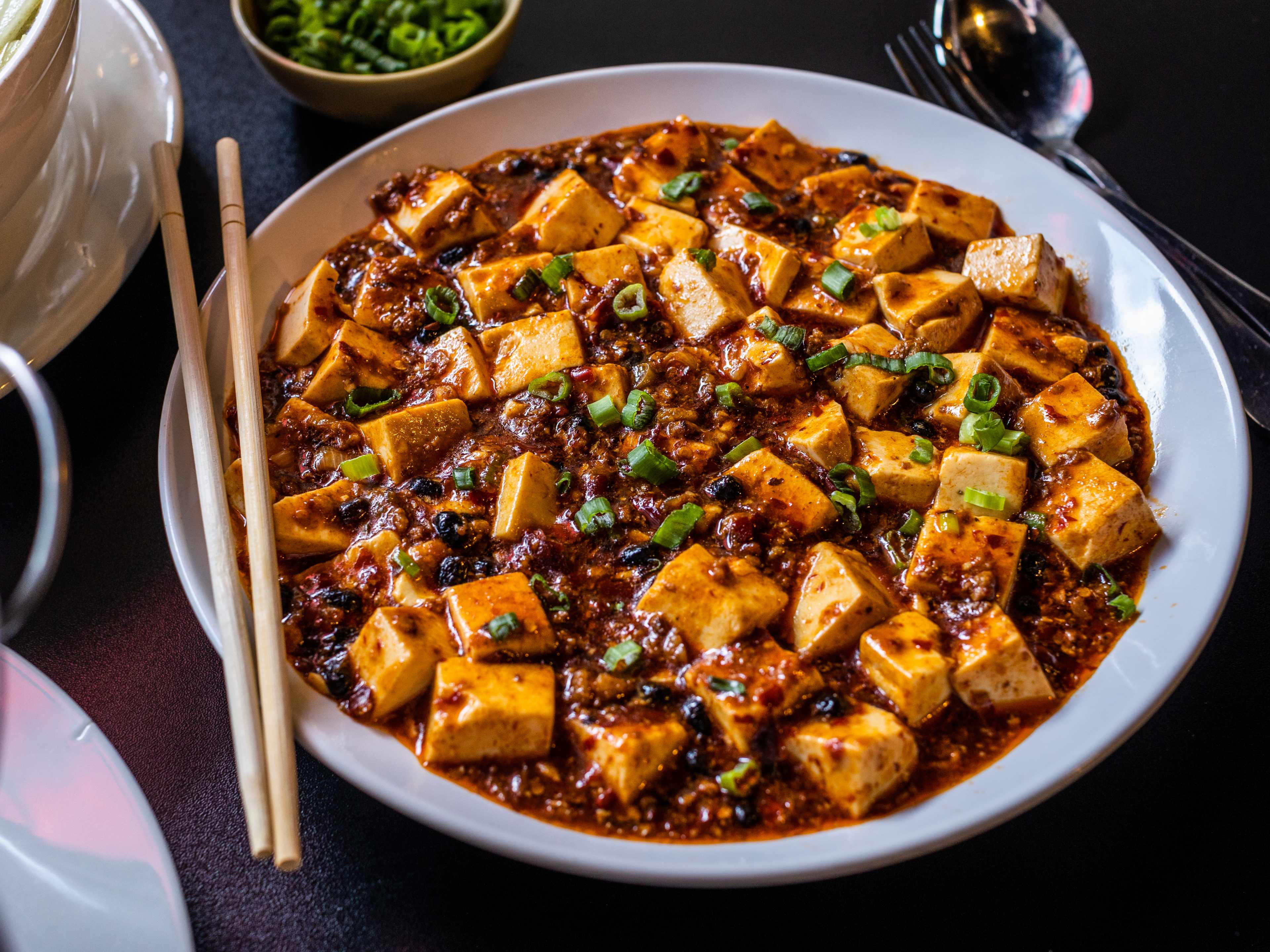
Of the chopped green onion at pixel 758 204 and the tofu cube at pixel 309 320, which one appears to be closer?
the tofu cube at pixel 309 320

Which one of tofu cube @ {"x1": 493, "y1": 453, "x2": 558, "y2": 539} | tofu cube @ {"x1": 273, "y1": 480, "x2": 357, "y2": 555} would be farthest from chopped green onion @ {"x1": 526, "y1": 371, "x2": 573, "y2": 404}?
tofu cube @ {"x1": 273, "y1": 480, "x2": 357, "y2": 555}

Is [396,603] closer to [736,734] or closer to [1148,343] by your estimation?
[736,734]

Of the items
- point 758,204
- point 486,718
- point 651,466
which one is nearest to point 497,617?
point 486,718

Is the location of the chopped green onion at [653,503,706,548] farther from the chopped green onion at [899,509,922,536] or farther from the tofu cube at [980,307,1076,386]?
the tofu cube at [980,307,1076,386]

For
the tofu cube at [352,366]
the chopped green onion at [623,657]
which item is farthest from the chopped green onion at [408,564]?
the tofu cube at [352,366]

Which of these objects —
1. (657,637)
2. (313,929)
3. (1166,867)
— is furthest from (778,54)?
(313,929)

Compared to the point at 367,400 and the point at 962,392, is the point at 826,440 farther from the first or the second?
the point at 367,400

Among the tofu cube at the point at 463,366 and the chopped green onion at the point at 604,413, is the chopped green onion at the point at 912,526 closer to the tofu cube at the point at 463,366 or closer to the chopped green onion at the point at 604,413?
the chopped green onion at the point at 604,413
